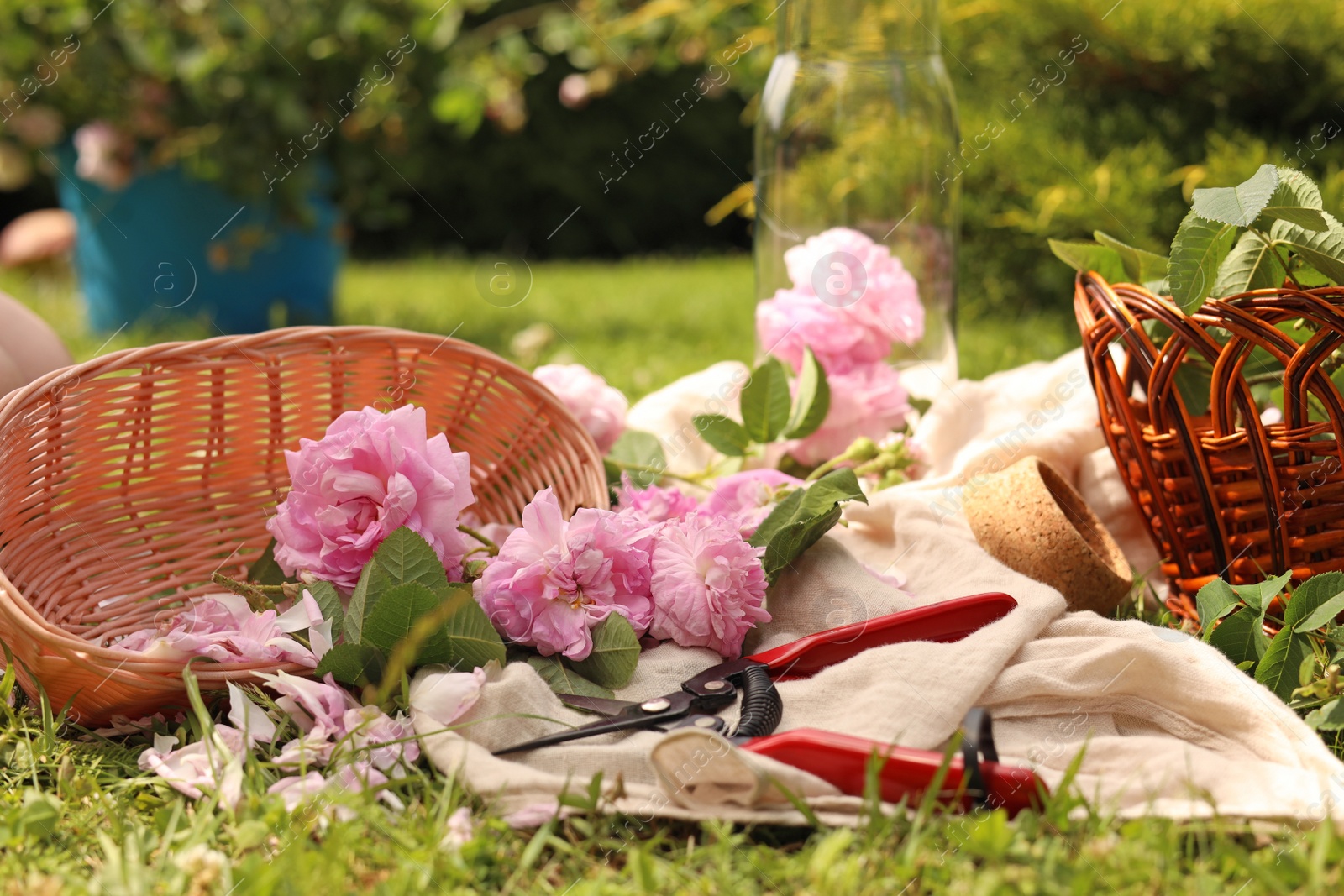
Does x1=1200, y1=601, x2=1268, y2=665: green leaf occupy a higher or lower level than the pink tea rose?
lower

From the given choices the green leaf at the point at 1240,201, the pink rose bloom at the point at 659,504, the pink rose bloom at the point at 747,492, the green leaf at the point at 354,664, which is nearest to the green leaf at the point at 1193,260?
the green leaf at the point at 1240,201

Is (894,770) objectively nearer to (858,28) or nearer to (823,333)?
(823,333)

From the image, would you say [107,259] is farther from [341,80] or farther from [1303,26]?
[1303,26]

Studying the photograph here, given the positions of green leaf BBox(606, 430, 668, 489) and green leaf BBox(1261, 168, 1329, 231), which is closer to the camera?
green leaf BBox(1261, 168, 1329, 231)

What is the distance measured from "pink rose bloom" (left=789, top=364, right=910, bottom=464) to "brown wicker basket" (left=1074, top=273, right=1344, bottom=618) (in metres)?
0.36

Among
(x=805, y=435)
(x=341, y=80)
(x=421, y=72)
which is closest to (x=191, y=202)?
(x=341, y=80)

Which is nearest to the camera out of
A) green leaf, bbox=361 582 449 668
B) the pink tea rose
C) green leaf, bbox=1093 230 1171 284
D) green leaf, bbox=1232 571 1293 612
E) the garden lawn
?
the garden lawn

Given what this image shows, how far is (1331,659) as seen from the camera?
Answer: 1.13 meters

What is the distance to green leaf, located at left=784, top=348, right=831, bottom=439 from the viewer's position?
1.57m

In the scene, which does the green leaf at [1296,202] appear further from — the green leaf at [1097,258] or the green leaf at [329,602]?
the green leaf at [329,602]

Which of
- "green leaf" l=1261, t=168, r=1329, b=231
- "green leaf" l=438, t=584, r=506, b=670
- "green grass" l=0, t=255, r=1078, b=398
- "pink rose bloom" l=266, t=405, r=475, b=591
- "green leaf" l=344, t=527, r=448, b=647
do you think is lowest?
"green grass" l=0, t=255, r=1078, b=398

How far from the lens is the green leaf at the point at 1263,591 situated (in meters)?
1.13

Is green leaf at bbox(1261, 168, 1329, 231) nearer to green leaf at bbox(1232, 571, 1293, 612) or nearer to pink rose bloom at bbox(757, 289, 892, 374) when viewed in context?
green leaf at bbox(1232, 571, 1293, 612)

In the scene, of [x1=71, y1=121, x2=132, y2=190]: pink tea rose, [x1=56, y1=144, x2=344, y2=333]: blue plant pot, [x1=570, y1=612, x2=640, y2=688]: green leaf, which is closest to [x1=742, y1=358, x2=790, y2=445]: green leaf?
[x1=570, y1=612, x2=640, y2=688]: green leaf
